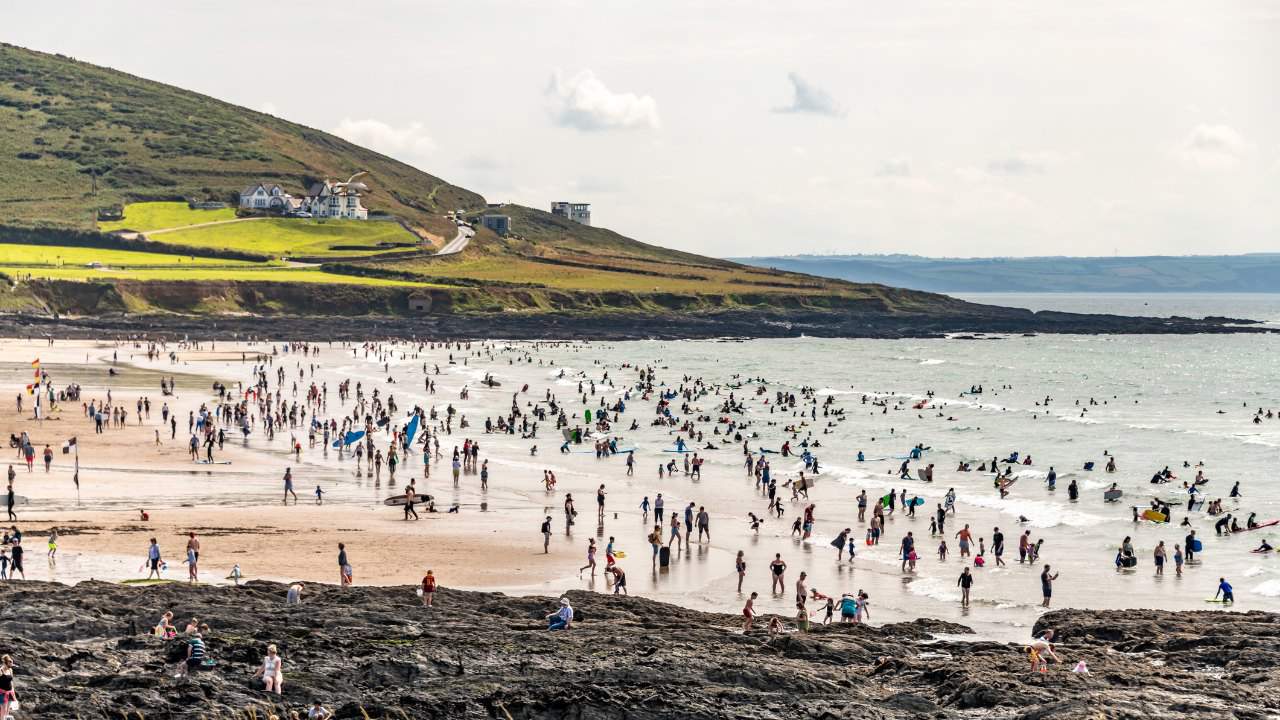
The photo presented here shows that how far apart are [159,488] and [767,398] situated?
132ft

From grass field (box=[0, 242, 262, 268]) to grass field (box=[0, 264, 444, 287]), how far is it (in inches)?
148

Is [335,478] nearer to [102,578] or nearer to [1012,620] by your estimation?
[102,578]

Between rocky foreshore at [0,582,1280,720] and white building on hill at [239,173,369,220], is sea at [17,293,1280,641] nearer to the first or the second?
rocky foreshore at [0,582,1280,720]

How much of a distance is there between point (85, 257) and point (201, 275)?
49.6 ft

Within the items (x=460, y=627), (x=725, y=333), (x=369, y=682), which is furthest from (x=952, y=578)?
(x=725, y=333)

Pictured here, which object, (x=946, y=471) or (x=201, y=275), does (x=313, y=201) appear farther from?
(x=946, y=471)

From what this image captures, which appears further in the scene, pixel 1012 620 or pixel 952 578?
pixel 952 578

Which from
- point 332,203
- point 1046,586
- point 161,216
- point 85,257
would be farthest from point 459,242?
point 1046,586

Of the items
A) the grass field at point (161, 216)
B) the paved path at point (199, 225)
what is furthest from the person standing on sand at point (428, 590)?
the grass field at point (161, 216)

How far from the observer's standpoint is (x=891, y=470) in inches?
1922

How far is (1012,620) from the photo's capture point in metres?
26.2

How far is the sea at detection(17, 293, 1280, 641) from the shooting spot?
2970 centimetres

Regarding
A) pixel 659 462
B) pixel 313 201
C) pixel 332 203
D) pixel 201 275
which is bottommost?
pixel 659 462

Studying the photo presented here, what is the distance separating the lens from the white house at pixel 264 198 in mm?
169625
